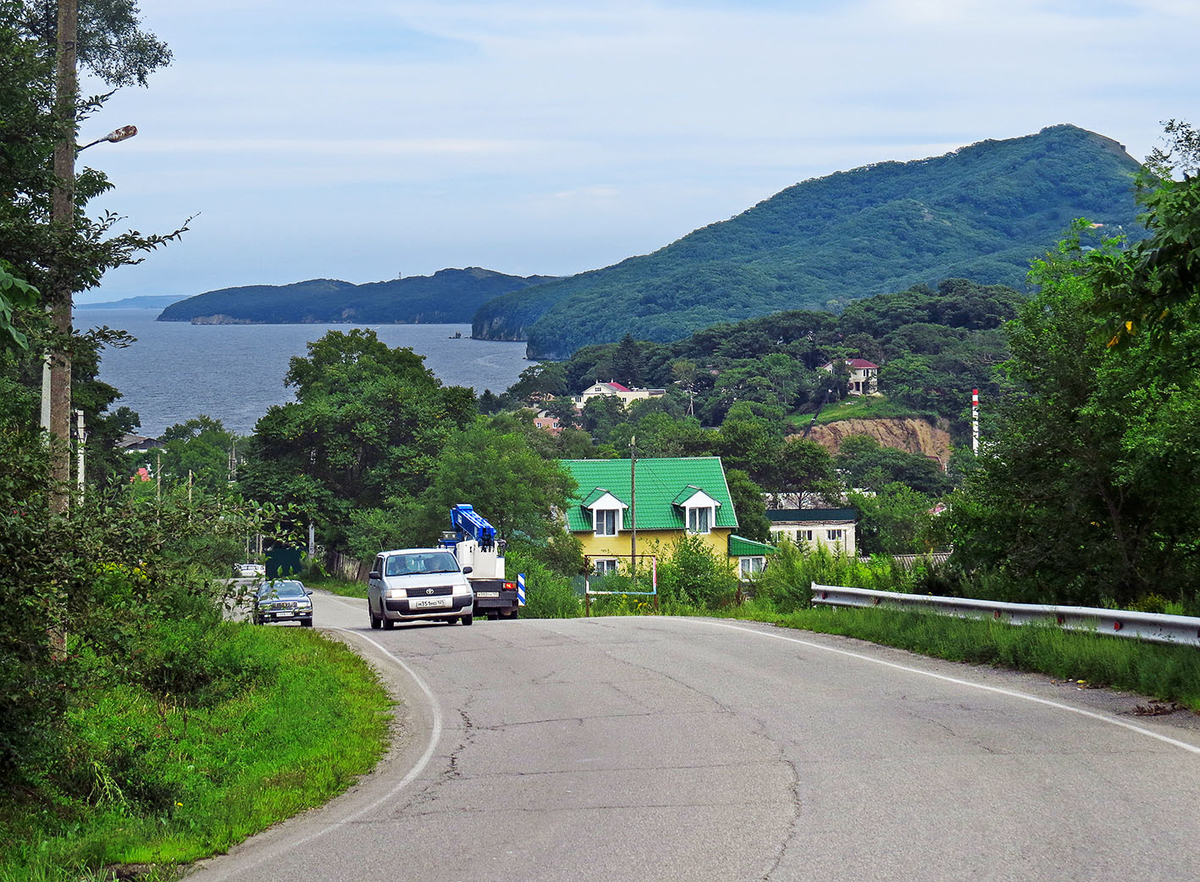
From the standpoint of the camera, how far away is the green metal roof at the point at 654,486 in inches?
2771

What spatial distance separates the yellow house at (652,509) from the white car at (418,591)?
4274 centimetres

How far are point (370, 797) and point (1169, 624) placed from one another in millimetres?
7827

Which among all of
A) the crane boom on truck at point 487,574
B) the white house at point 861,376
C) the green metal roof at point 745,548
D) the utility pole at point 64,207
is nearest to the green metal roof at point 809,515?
the green metal roof at point 745,548

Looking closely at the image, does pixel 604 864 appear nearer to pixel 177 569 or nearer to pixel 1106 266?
pixel 177 569

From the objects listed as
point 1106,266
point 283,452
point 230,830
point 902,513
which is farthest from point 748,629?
point 902,513

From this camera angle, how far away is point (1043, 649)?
13.5 meters

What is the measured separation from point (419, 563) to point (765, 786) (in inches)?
690

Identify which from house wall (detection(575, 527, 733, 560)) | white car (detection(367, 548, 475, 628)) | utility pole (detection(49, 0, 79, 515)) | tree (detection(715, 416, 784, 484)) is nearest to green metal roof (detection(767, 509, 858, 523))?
tree (detection(715, 416, 784, 484))

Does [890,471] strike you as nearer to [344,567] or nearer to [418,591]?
[344,567]

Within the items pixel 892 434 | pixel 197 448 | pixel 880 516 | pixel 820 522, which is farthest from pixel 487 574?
pixel 892 434

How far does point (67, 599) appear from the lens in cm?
860

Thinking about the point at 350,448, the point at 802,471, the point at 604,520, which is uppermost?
the point at 350,448

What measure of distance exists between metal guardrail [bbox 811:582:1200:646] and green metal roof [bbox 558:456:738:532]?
164ft

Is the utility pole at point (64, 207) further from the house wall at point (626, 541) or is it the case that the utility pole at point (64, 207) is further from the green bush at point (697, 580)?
the house wall at point (626, 541)
